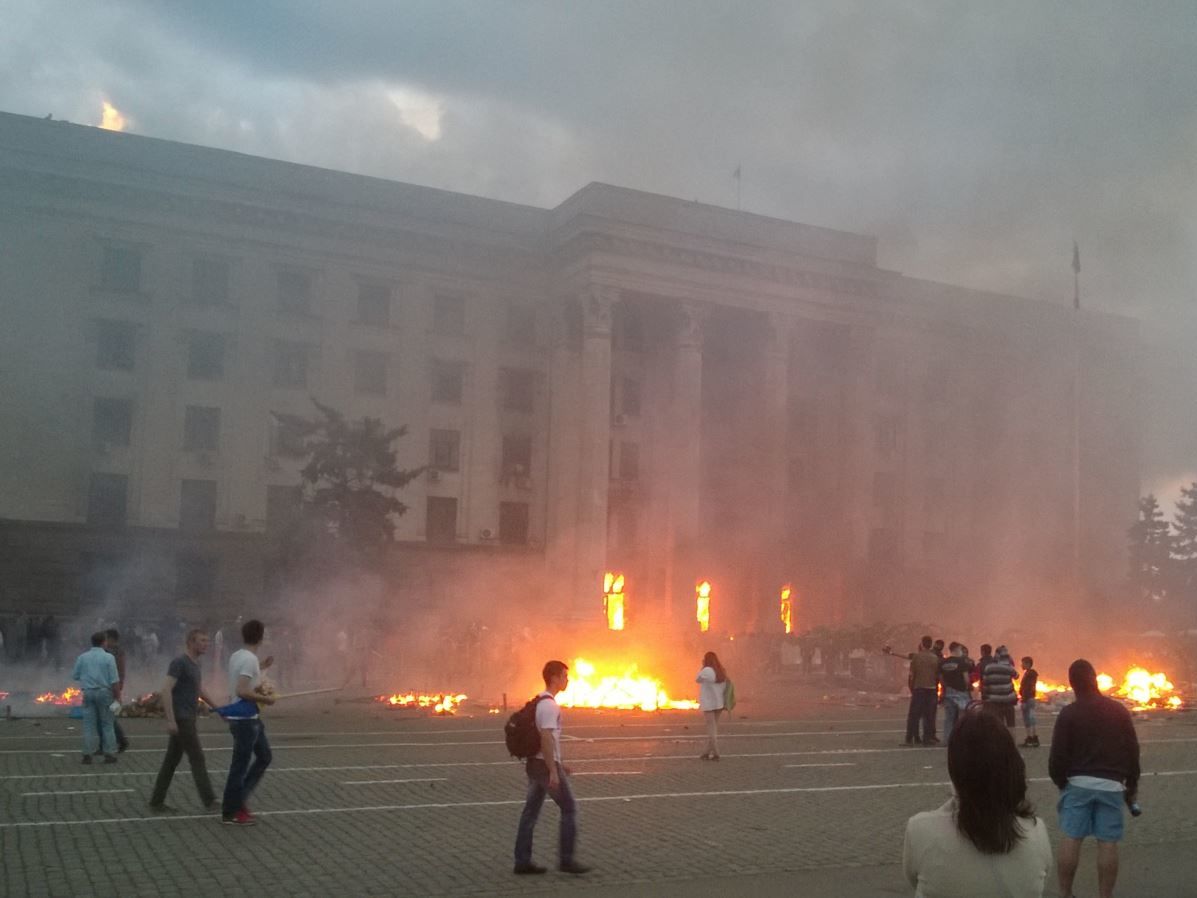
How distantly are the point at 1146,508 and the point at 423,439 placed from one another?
103ft

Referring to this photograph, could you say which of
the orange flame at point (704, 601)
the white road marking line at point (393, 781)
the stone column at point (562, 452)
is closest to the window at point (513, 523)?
the stone column at point (562, 452)

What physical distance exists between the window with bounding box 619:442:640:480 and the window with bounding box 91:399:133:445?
18.9 metres

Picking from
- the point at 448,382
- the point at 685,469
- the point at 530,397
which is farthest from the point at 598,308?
the point at 685,469

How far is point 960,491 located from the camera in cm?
4891

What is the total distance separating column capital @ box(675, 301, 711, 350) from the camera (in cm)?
4681

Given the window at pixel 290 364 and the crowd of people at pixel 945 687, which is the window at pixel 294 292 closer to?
the window at pixel 290 364

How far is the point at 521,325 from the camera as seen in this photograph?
159ft

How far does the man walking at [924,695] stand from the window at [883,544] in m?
32.8

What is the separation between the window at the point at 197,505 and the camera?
42562 millimetres

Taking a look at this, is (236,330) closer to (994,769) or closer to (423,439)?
(423,439)

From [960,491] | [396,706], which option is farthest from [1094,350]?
[396,706]

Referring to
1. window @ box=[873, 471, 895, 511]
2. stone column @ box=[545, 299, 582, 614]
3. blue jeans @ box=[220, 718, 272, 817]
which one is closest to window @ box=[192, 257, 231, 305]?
stone column @ box=[545, 299, 582, 614]

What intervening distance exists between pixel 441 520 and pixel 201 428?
31.6 ft

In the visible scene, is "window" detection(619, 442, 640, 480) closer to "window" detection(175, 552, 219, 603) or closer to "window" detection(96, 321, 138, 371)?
"window" detection(175, 552, 219, 603)
